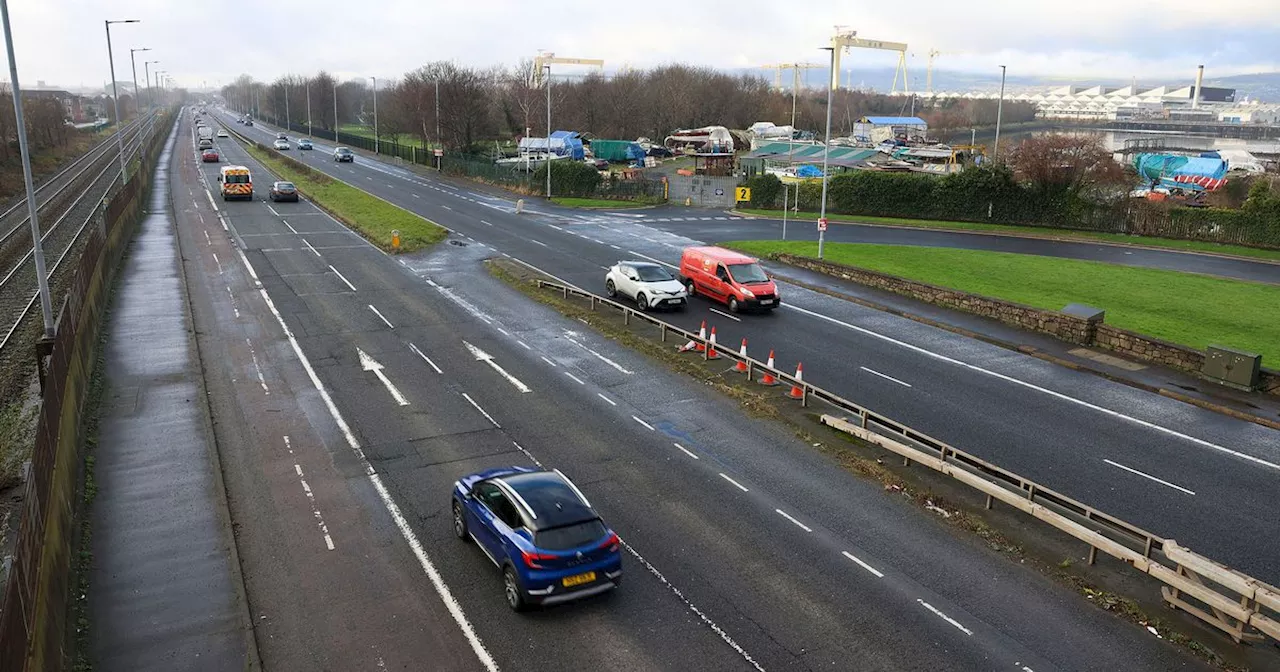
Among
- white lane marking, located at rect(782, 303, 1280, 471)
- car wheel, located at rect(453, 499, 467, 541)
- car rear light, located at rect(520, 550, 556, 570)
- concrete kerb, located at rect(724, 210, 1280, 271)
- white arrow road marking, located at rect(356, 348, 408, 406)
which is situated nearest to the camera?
car rear light, located at rect(520, 550, 556, 570)

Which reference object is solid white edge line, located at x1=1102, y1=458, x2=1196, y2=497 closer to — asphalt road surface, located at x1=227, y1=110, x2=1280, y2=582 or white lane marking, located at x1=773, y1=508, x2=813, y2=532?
asphalt road surface, located at x1=227, y1=110, x2=1280, y2=582

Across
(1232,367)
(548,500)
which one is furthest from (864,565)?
(1232,367)

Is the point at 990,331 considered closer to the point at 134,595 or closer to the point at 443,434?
the point at 443,434

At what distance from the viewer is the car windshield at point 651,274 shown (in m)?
31.3

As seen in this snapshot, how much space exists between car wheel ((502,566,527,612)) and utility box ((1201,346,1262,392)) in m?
20.8

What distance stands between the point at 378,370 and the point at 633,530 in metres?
11.4

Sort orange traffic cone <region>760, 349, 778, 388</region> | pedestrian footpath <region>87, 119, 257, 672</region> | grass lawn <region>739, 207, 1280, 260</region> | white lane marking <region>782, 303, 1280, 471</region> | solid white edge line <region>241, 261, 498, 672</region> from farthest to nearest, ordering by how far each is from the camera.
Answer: grass lawn <region>739, 207, 1280, 260</region> < orange traffic cone <region>760, 349, 778, 388</region> < white lane marking <region>782, 303, 1280, 471</region> < solid white edge line <region>241, 261, 498, 672</region> < pedestrian footpath <region>87, 119, 257, 672</region>

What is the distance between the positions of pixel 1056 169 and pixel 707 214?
74.0ft

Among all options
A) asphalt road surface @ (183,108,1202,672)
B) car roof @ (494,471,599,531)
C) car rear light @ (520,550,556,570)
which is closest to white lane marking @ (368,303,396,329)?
asphalt road surface @ (183,108,1202,672)

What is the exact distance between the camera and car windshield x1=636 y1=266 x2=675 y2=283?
103 feet

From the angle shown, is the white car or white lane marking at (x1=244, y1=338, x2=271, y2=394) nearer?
white lane marking at (x1=244, y1=338, x2=271, y2=394)

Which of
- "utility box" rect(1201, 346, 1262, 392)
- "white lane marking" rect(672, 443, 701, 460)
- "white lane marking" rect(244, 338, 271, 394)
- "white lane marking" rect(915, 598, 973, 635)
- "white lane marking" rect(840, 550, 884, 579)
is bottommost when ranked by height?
"white lane marking" rect(915, 598, 973, 635)

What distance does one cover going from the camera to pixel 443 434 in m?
19.1

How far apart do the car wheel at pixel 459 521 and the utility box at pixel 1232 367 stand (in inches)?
821
